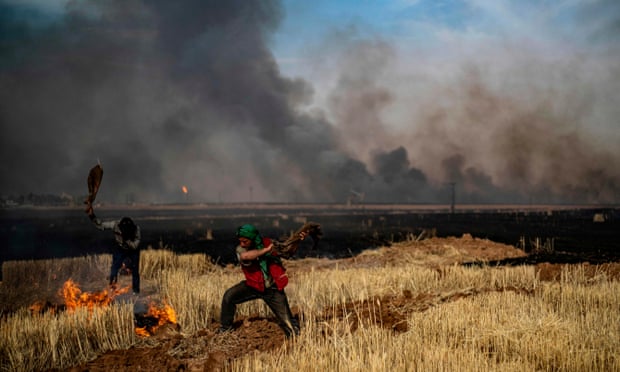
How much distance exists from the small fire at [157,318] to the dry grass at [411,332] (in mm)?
168

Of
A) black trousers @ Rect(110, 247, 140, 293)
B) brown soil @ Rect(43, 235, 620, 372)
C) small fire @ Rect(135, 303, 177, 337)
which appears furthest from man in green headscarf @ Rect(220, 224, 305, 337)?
black trousers @ Rect(110, 247, 140, 293)

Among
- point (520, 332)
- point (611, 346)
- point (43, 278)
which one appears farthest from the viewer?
point (43, 278)

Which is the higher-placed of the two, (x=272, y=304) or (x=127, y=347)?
(x=272, y=304)

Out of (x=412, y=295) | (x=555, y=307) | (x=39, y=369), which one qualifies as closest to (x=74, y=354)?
(x=39, y=369)

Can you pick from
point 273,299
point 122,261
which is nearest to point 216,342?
point 273,299

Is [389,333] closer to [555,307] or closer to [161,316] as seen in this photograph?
[555,307]

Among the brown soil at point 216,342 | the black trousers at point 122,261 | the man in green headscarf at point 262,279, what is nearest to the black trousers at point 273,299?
the man in green headscarf at point 262,279

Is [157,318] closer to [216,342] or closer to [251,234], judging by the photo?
[216,342]

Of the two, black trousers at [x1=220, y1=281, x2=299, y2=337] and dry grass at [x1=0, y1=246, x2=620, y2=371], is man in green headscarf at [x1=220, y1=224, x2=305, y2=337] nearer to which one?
black trousers at [x1=220, y1=281, x2=299, y2=337]

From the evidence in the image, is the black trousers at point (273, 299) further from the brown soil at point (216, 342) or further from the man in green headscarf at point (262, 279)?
the brown soil at point (216, 342)

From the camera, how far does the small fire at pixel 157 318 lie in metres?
7.99

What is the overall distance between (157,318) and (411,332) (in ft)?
16.5

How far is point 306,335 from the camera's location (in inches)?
257

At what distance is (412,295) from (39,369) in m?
7.06
